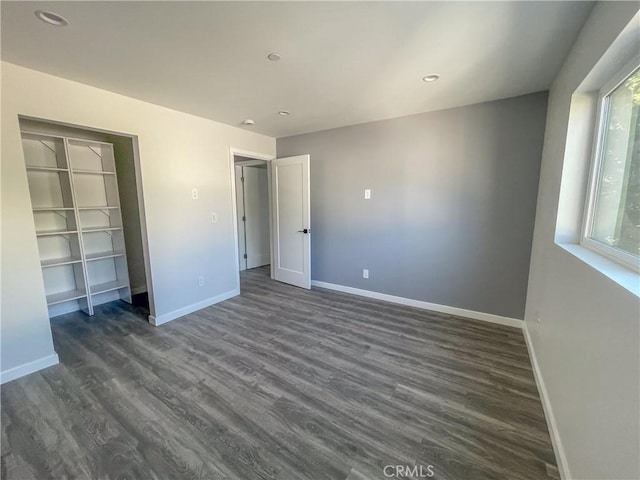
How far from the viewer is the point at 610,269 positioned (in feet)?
3.86

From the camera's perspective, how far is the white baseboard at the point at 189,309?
3.06 metres

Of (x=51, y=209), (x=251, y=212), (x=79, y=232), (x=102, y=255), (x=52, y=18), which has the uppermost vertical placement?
(x=52, y=18)

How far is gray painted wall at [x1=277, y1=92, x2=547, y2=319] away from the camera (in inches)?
109

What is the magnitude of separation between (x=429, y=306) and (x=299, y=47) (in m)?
3.08

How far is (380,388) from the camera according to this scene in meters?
2.00

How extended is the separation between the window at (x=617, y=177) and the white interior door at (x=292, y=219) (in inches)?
119

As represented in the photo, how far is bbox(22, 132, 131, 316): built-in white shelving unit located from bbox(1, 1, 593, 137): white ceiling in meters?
1.44

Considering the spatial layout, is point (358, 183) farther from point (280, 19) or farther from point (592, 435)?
point (592, 435)

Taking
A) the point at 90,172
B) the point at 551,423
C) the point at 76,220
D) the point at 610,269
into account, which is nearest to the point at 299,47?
the point at 610,269

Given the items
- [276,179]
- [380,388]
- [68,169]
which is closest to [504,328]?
[380,388]

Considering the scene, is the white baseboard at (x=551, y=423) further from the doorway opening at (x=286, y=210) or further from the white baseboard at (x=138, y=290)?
the white baseboard at (x=138, y=290)

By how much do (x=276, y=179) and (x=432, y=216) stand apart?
2472 mm

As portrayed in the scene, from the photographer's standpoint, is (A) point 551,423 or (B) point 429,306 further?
(B) point 429,306

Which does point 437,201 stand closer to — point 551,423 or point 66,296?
point 551,423
